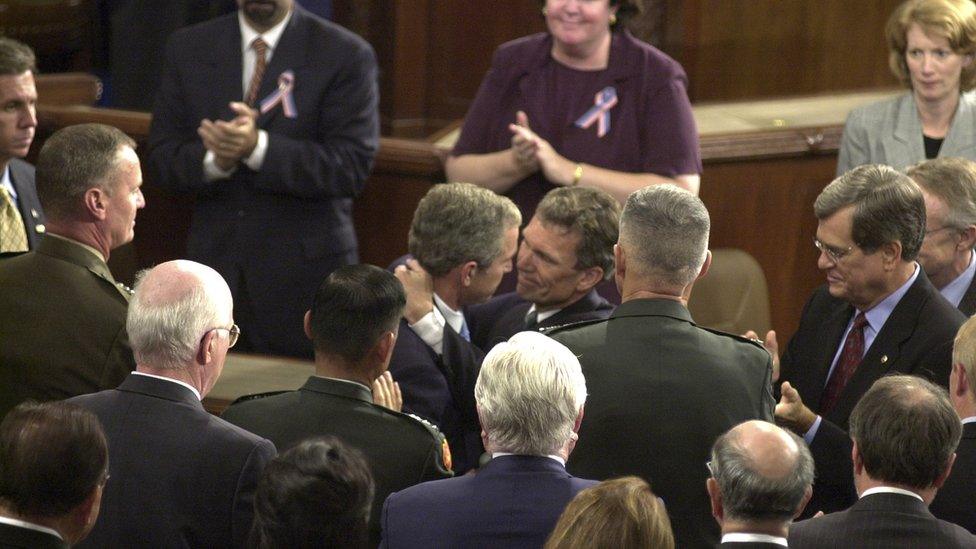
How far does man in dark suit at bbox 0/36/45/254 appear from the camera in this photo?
4250 millimetres

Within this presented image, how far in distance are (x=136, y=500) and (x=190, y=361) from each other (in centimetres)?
29

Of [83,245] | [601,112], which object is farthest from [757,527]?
[601,112]

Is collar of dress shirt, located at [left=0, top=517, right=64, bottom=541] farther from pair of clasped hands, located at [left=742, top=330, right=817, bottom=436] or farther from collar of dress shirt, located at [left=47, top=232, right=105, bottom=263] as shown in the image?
pair of clasped hands, located at [left=742, top=330, right=817, bottom=436]

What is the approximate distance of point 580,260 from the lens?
11.8 ft

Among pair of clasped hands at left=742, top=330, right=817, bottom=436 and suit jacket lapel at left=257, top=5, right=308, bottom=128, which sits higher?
suit jacket lapel at left=257, top=5, right=308, bottom=128

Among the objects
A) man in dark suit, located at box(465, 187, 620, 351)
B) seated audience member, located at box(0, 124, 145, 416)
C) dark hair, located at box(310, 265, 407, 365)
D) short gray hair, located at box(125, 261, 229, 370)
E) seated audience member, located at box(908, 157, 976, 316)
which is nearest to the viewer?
short gray hair, located at box(125, 261, 229, 370)

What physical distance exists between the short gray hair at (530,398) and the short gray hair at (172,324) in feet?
1.86

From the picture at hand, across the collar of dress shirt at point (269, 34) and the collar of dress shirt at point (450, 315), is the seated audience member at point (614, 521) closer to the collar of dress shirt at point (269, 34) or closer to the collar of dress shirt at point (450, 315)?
the collar of dress shirt at point (450, 315)

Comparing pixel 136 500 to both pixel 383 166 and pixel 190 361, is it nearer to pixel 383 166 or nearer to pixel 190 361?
pixel 190 361

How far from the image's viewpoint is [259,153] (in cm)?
475

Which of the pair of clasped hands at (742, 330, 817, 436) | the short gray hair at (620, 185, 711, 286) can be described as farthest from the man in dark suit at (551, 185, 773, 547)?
the pair of clasped hands at (742, 330, 817, 436)

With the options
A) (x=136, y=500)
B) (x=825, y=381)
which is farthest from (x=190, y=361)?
(x=825, y=381)

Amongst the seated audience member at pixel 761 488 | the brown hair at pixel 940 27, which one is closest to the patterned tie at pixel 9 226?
the seated audience member at pixel 761 488

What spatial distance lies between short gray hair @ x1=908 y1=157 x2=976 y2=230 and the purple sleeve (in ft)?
2.90
